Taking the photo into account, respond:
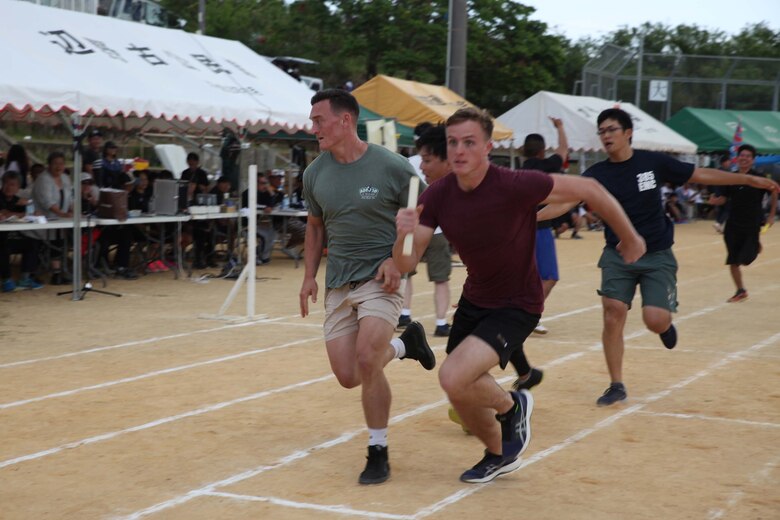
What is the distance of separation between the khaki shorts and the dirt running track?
806mm

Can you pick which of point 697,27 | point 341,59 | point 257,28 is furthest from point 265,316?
point 697,27

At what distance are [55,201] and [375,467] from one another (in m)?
10.5

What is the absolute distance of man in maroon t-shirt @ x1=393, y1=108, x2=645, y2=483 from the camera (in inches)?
205

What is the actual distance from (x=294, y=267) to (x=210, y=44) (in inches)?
163

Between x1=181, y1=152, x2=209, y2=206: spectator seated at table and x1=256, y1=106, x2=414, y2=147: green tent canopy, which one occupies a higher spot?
x1=256, y1=106, x2=414, y2=147: green tent canopy

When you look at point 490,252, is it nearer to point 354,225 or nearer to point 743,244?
point 354,225

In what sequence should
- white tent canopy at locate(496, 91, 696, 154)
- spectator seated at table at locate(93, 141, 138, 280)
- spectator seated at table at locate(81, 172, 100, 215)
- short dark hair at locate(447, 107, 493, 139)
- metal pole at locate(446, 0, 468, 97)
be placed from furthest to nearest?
white tent canopy at locate(496, 91, 696, 154) → metal pole at locate(446, 0, 468, 97) → spectator seated at table at locate(93, 141, 138, 280) → spectator seated at table at locate(81, 172, 100, 215) → short dark hair at locate(447, 107, 493, 139)

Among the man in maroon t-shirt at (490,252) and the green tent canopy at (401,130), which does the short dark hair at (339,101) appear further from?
the green tent canopy at (401,130)

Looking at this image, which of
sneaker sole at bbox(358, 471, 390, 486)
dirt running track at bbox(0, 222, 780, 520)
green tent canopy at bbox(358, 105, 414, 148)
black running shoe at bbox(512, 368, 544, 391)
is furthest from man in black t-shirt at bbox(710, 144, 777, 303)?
green tent canopy at bbox(358, 105, 414, 148)

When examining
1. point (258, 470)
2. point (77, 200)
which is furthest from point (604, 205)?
point (77, 200)

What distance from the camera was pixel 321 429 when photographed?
680 centimetres

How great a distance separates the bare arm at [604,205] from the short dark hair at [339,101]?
1279mm

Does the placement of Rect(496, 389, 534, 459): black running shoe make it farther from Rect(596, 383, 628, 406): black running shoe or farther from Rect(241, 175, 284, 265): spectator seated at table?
Rect(241, 175, 284, 265): spectator seated at table

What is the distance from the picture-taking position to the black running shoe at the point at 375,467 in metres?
5.54
